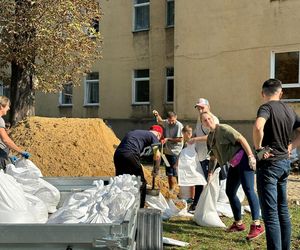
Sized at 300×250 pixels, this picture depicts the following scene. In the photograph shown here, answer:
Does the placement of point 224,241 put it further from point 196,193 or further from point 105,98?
point 105,98

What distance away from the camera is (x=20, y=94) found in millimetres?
13898

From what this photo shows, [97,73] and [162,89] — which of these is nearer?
[162,89]

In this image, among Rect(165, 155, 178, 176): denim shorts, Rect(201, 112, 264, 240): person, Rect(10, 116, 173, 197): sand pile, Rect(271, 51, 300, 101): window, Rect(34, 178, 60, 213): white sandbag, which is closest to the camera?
Rect(34, 178, 60, 213): white sandbag

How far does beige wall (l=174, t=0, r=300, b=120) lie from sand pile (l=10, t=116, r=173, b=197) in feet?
20.4

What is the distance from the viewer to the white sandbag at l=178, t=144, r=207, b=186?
24.2ft

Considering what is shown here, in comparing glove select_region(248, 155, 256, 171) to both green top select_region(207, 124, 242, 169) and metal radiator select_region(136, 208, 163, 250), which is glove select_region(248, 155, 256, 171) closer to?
green top select_region(207, 124, 242, 169)

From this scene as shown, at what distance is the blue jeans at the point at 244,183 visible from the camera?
5883 millimetres

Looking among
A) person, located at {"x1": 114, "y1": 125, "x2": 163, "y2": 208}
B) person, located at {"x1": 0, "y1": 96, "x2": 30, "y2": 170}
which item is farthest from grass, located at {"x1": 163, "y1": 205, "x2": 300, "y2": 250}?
person, located at {"x1": 0, "y1": 96, "x2": 30, "y2": 170}

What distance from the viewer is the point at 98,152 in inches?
400

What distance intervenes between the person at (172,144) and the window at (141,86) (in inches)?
401

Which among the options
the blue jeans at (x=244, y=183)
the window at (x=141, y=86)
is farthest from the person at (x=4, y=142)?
the window at (x=141, y=86)

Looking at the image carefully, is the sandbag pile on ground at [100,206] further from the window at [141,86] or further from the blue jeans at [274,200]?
the window at [141,86]

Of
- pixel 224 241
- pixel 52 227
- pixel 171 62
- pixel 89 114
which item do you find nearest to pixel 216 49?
pixel 171 62

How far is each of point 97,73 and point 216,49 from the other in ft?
22.4
